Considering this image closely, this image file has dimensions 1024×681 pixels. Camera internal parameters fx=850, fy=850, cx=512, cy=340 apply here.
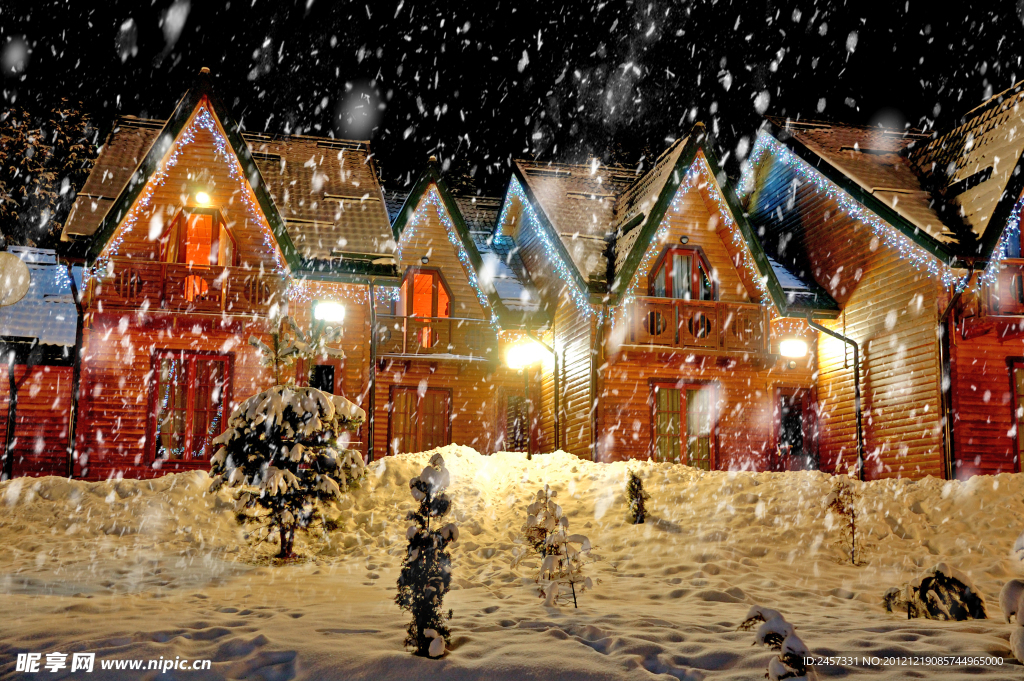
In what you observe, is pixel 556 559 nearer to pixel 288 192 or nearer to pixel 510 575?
pixel 510 575

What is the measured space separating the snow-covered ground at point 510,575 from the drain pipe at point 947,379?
2.88 meters

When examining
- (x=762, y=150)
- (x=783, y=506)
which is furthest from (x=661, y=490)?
(x=762, y=150)

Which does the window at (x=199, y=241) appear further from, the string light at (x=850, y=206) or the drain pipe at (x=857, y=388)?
the string light at (x=850, y=206)

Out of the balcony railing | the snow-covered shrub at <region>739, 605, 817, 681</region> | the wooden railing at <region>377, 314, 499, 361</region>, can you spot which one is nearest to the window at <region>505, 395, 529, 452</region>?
the wooden railing at <region>377, 314, 499, 361</region>

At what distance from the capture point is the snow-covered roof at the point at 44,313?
18219 millimetres

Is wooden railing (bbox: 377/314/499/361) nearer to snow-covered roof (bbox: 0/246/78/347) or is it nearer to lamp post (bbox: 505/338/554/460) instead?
lamp post (bbox: 505/338/554/460)

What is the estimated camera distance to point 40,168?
29.5 metres

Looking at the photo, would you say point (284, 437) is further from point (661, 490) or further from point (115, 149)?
point (115, 149)

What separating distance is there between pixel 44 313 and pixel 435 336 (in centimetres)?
864

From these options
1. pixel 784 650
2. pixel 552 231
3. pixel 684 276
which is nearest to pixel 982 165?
pixel 684 276

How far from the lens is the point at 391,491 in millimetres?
14812

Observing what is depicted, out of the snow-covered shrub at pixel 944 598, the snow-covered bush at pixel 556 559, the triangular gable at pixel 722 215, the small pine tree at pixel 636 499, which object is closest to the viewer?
the snow-covered shrub at pixel 944 598

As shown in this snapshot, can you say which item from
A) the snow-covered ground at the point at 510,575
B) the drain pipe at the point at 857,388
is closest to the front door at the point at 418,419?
the snow-covered ground at the point at 510,575

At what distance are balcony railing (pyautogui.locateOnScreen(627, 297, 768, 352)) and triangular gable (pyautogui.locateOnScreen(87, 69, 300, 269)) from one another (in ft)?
25.8
